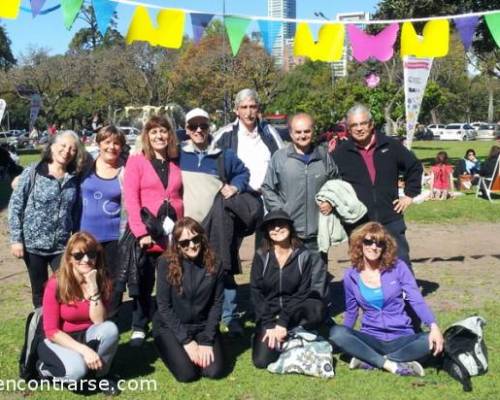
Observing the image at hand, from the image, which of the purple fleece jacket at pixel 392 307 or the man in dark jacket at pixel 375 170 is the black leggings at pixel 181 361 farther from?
the man in dark jacket at pixel 375 170

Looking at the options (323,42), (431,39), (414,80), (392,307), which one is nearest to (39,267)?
(392,307)

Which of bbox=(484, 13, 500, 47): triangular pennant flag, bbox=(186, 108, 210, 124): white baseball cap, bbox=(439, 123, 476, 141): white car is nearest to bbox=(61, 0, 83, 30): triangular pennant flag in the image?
bbox=(186, 108, 210, 124): white baseball cap

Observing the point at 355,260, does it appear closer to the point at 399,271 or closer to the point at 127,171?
the point at 399,271

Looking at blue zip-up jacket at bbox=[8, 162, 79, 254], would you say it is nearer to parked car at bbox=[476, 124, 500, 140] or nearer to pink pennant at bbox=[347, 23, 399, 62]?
pink pennant at bbox=[347, 23, 399, 62]

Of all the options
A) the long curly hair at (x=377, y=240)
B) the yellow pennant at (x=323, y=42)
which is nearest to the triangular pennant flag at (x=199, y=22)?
the yellow pennant at (x=323, y=42)

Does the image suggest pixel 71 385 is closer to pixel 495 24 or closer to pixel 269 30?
pixel 269 30

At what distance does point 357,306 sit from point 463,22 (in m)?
3.98

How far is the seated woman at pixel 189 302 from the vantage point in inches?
180

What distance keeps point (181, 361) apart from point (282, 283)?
943 millimetres

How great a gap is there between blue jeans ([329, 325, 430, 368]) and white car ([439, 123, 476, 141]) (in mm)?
49221

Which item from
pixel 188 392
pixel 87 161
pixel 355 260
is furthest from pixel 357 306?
pixel 87 161

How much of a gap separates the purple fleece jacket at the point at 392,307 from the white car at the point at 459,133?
4902 centimetres

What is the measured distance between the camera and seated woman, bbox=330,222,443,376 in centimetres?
457

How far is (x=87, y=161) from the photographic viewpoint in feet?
16.6
